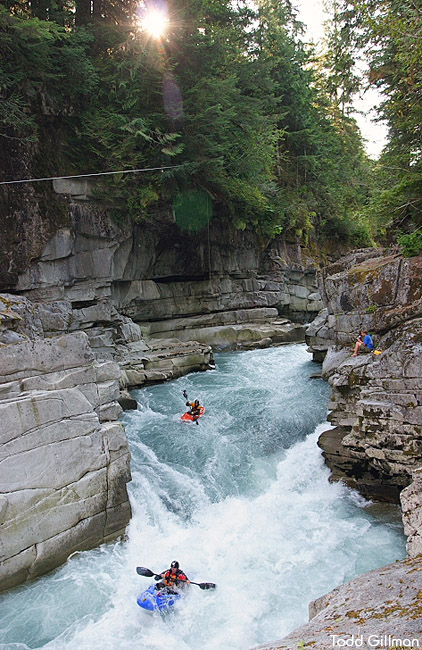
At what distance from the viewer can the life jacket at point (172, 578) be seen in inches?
246

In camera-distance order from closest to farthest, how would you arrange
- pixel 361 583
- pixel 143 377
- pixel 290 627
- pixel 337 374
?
pixel 361 583
pixel 290 627
pixel 337 374
pixel 143 377

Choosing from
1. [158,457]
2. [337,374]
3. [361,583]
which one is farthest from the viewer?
[337,374]

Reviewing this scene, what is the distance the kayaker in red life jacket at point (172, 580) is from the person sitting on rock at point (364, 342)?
7364 mm

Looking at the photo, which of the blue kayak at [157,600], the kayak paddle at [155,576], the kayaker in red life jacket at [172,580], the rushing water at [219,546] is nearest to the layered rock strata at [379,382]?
the rushing water at [219,546]

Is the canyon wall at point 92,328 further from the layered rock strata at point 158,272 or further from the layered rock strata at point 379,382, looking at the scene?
the layered rock strata at point 379,382

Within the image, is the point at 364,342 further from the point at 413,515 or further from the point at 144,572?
the point at 144,572

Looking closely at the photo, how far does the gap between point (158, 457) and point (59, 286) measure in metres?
10.4

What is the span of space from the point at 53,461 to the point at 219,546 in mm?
3370

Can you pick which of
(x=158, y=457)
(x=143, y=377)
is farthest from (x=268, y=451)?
(x=143, y=377)

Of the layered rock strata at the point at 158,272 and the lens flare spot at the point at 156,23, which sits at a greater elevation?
the lens flare spot at the point at 156,23

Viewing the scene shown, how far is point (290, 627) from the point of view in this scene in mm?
5703

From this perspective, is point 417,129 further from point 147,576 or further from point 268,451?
point 147,576

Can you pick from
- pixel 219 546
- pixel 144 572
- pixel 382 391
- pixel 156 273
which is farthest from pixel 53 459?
pixel 156 273

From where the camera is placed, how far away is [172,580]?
20.6ft
